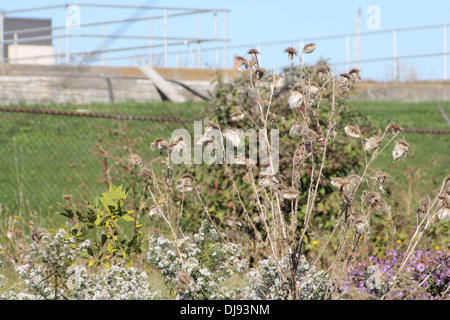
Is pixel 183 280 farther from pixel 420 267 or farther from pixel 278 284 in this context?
pixel 420 267

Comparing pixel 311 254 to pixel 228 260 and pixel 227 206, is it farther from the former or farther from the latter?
pixel 228 260

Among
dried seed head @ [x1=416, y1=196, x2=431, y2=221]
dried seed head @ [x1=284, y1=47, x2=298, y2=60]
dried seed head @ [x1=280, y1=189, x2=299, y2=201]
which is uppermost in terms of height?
dried seed head @ [x1=284, y1=47, x2=298, y2=60]

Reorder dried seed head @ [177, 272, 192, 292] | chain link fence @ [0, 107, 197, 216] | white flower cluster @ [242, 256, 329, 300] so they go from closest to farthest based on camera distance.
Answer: dried seed head @ [177, 272, 192, 292], white flower cluster @ [242, 256, 329, 300], chain link fence @ [0, 107, 197, 216]

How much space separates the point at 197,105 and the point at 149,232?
6.36 meters

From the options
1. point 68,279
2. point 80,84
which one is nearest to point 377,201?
point 68,279

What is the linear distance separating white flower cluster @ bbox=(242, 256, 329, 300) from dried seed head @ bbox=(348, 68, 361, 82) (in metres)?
0.87

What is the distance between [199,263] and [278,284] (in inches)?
17.9

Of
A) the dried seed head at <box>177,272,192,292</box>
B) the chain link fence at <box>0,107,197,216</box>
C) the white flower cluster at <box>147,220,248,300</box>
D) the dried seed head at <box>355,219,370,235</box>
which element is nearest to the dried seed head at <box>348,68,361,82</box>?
the dried seed head at <box>355,219,370,235</box>

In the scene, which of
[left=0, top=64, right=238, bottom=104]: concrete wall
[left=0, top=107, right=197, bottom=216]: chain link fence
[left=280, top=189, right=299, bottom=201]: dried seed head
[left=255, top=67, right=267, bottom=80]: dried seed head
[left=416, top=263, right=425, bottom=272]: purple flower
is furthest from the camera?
[left=0, top=64, right=238, bottom=104]: concrete wall

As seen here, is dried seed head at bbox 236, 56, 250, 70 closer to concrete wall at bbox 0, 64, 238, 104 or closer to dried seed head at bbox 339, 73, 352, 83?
dried seed head at bbox 339, 73, 352, 83

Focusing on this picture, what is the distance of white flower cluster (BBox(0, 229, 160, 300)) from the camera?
8.73ft

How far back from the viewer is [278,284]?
2.60 metres

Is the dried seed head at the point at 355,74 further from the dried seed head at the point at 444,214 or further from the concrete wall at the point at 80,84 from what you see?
the concrete wall at the point at 80,84

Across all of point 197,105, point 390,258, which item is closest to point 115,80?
point 197,105
